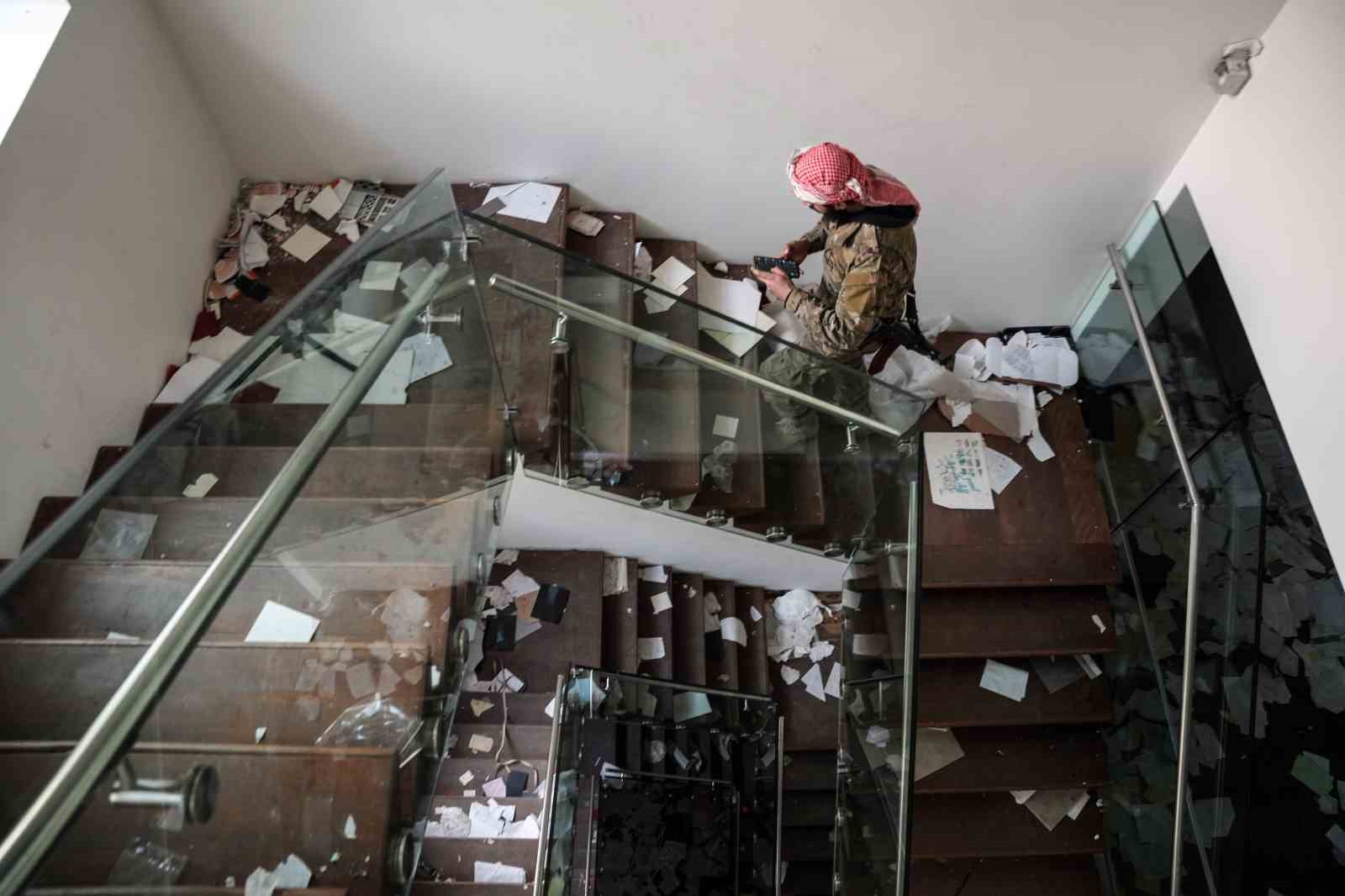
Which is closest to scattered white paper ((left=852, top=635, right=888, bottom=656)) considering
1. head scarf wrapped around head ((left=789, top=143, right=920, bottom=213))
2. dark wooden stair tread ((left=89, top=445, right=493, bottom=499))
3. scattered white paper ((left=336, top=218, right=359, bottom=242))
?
head scarf wrapped around head ((left=789, top=143, right=920, bottom=213))

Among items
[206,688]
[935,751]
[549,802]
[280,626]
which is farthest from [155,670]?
[935,751]

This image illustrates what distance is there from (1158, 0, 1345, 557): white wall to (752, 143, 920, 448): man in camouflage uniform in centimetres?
132

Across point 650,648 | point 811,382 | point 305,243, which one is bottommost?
point 650,648

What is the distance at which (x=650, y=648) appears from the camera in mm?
4117

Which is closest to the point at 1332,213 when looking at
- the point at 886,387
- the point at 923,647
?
the point at 886,387

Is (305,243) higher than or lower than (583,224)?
lower

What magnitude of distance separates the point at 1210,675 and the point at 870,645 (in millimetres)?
1288

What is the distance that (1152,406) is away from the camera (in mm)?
3863

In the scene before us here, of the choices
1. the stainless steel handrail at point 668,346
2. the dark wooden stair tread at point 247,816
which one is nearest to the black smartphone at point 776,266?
the stainless steel handrail at point 668,346

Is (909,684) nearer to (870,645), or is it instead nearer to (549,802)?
(870,645)

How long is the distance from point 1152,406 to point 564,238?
8.71ft

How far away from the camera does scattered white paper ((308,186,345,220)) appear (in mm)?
3879

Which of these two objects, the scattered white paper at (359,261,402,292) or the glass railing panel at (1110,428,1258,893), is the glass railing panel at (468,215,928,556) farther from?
the glass railing panel at (1110,428,1258,893)

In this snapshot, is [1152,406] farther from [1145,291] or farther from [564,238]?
[564,238]
